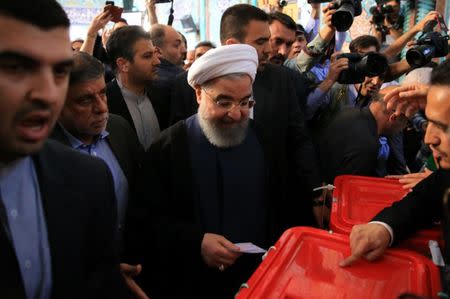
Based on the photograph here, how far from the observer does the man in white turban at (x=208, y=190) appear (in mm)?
1628

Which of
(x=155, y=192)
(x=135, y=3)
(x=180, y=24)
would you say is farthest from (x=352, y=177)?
(x=135, y=3)

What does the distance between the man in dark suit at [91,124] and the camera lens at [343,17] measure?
1690mm

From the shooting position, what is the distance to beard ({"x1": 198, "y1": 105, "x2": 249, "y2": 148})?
5.51 ft

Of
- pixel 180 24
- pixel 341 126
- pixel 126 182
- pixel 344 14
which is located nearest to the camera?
pixel 126 182

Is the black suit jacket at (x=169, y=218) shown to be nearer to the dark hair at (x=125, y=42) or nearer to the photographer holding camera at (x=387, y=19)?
the dark hair at (x=125, y=42)

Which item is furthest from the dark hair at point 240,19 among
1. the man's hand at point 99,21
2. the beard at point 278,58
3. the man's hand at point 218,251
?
the man's hand at point 218,251

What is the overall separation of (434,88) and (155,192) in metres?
1.17

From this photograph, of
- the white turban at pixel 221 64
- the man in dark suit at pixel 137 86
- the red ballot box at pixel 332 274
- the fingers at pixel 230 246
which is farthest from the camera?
the man in dark suit at pixel 137 86

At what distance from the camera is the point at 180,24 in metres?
8.77

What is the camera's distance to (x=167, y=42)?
11.6 feet

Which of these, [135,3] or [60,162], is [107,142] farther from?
[135,3]

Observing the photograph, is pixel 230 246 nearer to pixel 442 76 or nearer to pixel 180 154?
pixel 180 154

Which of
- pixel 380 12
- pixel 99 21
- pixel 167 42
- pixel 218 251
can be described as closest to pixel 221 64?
pixel 218 251

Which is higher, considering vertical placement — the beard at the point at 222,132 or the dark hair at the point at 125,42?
the dark hair at the point at 125,42
